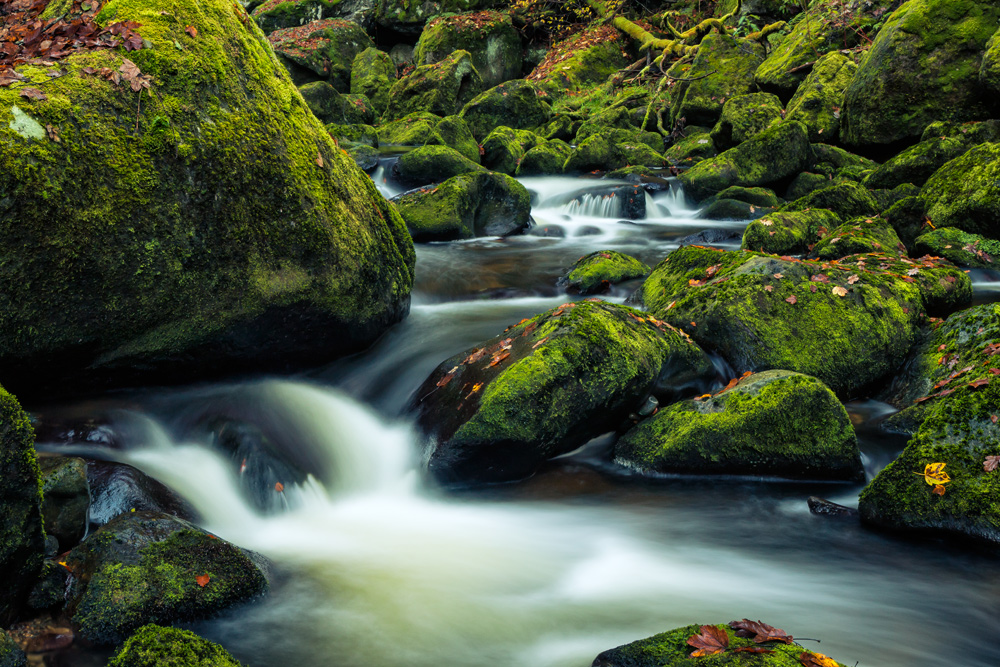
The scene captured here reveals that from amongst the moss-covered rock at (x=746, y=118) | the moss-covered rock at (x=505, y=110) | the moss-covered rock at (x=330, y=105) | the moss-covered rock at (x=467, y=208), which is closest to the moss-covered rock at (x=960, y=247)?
the moss-covered rock at (x=467, y=208)

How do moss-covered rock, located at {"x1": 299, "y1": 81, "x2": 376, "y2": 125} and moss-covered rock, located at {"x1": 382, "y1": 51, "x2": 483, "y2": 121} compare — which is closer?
moss-covered rock, located at {"x1": 299, "y1": 81, "x2": 376, "y2": 125}

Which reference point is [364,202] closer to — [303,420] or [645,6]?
[303,420]

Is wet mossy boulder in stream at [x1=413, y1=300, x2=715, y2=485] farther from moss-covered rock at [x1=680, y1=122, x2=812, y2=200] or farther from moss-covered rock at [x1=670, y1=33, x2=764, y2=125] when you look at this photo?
moss-covered rock at [x1=670, y1=33, x2=764, y2=125]

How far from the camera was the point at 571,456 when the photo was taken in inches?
209

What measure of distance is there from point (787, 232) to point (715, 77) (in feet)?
34.1

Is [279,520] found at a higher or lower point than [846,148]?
lower

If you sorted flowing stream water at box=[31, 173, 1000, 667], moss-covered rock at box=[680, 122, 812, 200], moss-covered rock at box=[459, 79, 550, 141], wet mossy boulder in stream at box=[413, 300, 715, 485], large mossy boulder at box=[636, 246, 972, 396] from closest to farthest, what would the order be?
flowing stream water at box=[31, 173, 1000, 667] → wet mossy boulder in stream at box=[413, 300, 715, 485] → large mossy boulder at box=[636, 246, 972, 396] → moss-covered rock at box=[680, 122, 812, 200] → moss-covered rock at box=[459, 79, 550, 141]

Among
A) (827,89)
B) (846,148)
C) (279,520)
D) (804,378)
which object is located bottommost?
(279,520)

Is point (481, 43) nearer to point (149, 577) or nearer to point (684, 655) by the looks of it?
point (149, 577)

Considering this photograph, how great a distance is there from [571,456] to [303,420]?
2124 mm

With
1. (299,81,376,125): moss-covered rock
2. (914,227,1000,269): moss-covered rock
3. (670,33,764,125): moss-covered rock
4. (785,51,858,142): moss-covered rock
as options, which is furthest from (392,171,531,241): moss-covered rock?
(299,81,376,125): moss-covered rock

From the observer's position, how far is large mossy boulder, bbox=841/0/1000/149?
11.9 meters

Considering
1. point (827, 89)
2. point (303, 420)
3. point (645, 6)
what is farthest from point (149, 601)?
point (645, 6)

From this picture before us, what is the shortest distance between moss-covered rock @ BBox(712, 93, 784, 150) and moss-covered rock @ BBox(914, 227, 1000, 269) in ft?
21.8
